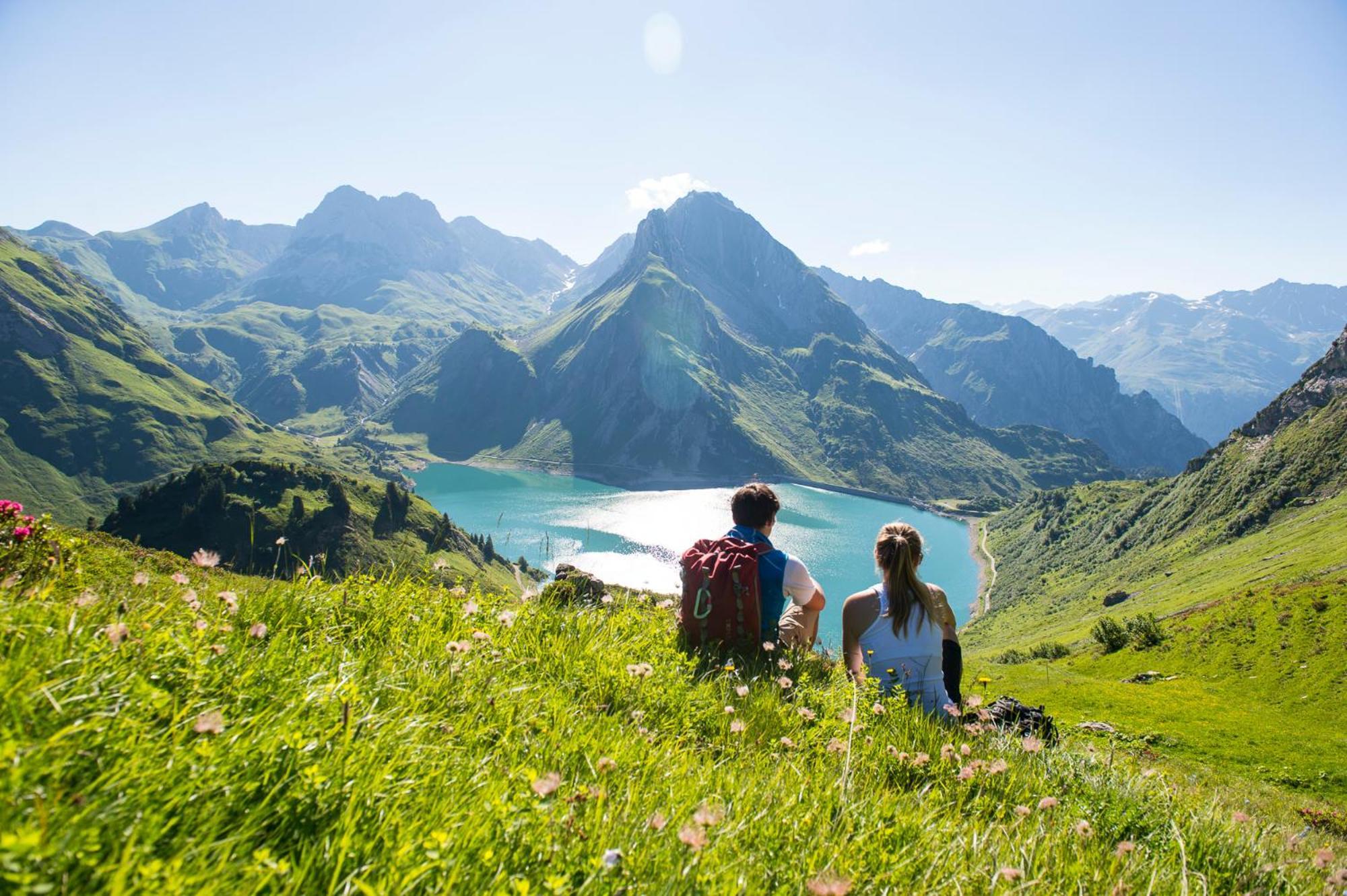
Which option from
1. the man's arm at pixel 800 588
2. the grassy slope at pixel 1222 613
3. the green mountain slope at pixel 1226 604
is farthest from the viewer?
the green mountain slope at pixel 1226 604

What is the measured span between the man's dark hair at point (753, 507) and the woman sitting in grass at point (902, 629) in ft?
4.67

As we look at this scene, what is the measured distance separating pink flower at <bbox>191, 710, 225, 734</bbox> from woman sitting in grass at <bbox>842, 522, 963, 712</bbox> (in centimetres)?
572

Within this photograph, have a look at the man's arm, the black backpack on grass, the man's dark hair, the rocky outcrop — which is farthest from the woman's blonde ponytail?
the rocky outcrop

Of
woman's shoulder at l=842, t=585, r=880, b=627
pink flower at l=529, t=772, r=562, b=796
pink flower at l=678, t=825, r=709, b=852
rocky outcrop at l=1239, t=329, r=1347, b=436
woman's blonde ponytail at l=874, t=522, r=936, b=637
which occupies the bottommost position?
woman's shoulder at l=842, t=585, r=880, b=627

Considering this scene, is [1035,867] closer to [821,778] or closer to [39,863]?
[821,778]

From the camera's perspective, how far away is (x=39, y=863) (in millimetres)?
1389

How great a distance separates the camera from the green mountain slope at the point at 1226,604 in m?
31.3

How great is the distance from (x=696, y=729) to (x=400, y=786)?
7.98 feet

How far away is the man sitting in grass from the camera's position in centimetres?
710

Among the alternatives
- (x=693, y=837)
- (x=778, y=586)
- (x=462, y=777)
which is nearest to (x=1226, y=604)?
(x=778, y=586)

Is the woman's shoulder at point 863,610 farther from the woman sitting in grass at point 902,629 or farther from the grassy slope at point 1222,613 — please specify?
the grassy slope at point 1222,613

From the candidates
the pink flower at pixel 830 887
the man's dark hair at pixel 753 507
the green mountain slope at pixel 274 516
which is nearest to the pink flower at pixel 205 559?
the pink flower at pixel 830 887

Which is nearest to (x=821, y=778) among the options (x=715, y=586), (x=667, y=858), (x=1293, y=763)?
(x=667, y=858)

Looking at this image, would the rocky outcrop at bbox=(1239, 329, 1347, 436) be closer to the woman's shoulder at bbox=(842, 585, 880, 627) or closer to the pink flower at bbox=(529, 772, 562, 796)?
the woman's shoulder at bbox=(842, 585, 880, 627)
